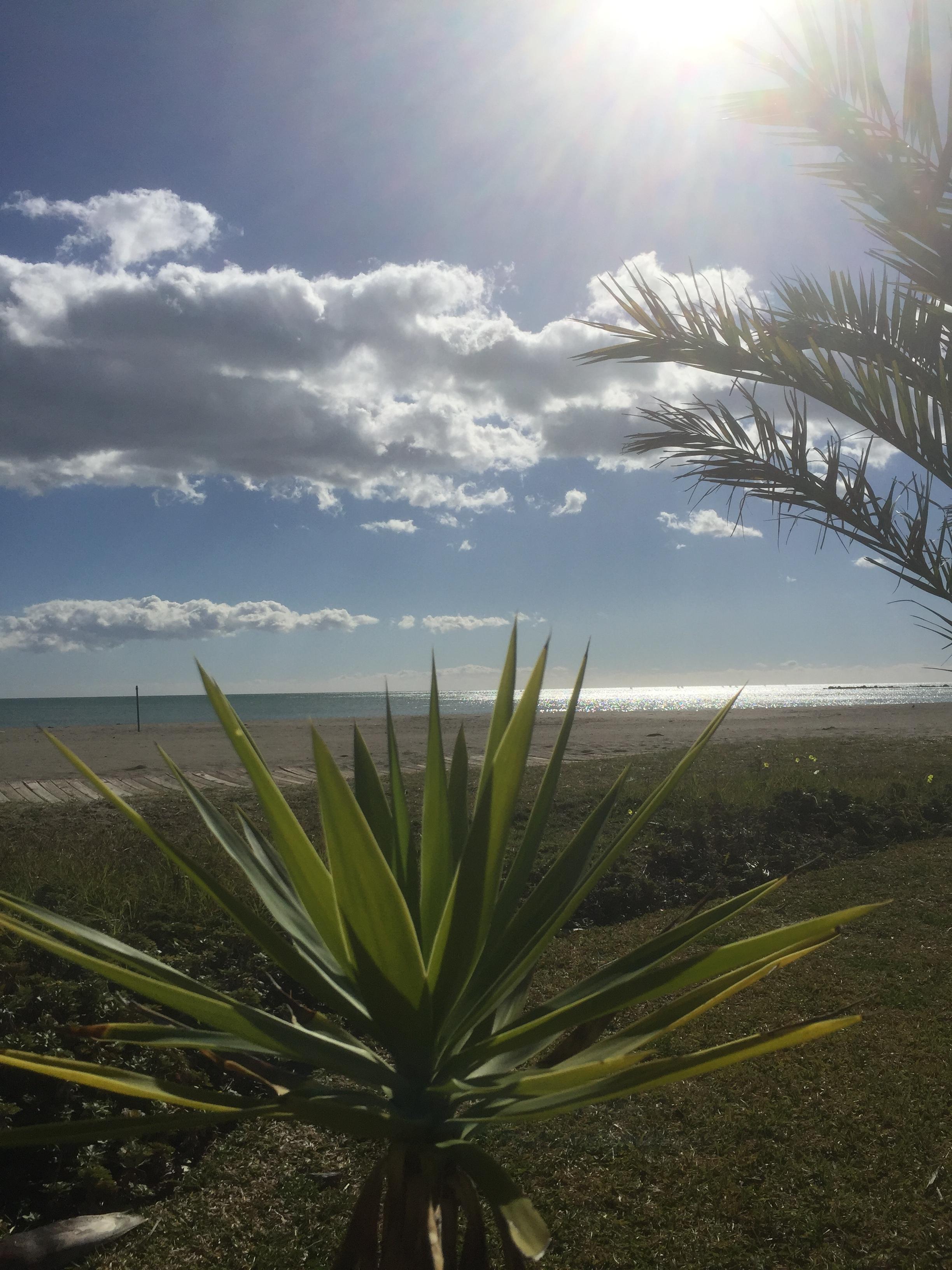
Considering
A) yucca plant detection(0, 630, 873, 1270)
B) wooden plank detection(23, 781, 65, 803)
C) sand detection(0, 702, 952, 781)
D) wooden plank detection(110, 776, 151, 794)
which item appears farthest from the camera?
sand detection(0, 702, 952, 781)

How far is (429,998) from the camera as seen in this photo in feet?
4.86

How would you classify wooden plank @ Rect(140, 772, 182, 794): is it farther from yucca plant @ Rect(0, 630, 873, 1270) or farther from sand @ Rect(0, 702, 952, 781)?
yucca plant @ Rect(0, 630, 873, 1270)

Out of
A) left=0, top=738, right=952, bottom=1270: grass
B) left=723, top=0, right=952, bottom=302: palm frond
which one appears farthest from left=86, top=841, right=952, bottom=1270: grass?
left=723, top=0, right=952, bottom=302: palm frond

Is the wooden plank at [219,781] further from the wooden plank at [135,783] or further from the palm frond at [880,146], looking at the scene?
the palm frond at [880,146]

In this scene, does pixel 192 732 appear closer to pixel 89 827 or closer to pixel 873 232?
pixel 89 827

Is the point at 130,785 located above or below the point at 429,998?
below

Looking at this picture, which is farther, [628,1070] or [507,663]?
[507,663]

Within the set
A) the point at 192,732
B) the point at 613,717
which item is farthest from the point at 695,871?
the point at 613,717

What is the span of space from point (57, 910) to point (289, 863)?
2964 mm

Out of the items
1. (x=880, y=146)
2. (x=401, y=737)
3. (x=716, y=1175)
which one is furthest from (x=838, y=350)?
(x=401, y=737)

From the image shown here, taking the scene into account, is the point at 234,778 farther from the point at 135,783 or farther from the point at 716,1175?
the point at 716,1175

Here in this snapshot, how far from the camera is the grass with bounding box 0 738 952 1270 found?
2.15 meters

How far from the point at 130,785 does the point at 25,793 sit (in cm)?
126

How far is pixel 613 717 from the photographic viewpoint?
32750mm
